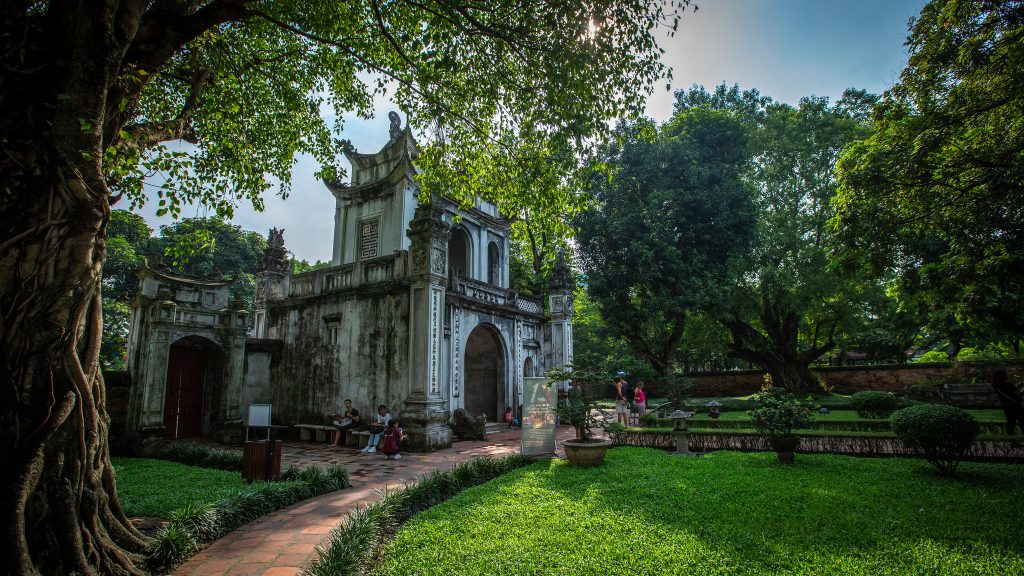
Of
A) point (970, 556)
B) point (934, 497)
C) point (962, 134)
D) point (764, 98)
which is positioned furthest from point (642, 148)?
point (970, 556)

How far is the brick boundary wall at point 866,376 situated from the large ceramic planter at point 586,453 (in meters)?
17.7

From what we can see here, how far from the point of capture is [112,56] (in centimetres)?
417

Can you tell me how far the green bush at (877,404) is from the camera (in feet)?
45.6

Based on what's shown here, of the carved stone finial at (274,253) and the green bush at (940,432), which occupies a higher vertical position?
the carved stone finial at (274,253)

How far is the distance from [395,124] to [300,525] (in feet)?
Result: 45.7

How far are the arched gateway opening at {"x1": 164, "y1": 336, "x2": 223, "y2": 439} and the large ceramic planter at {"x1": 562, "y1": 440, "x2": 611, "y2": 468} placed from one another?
9.49m

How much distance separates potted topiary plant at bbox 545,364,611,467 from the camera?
28.2 ft

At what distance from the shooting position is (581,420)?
9.09m

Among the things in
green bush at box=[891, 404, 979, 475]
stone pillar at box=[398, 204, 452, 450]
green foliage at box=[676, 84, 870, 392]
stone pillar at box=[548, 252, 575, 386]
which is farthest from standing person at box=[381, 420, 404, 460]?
green foliage at box=[676, 84, 870, 392]

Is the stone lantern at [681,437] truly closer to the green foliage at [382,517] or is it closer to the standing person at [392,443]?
the green foliage at [382,517]

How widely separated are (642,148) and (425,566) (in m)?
20.6

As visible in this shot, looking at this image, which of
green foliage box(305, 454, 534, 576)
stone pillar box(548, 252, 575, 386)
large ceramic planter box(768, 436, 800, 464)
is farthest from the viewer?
stone pillar box(548, 252, 575, 386)

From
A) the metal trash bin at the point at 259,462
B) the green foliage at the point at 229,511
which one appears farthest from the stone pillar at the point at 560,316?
the metal trash bin at the point at 259,462

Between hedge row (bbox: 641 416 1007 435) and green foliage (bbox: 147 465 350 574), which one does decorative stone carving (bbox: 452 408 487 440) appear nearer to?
hedge row (bbox: 641 416 1007 435)
